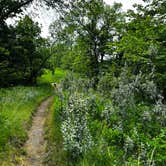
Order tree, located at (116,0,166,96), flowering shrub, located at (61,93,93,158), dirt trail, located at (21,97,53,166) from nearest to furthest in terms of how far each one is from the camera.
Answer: flowering shrub, located at (61,93,93,158) < dirt trail, located at (21,97,53,166) < tree, located at (116,0,166,96)

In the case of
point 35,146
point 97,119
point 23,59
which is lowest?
point 35,146

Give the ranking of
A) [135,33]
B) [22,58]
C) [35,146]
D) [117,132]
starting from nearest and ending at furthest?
[117,132]
[35,146]
[135,33]
[22,58]

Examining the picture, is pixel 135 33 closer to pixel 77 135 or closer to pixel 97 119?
pixel 97 119

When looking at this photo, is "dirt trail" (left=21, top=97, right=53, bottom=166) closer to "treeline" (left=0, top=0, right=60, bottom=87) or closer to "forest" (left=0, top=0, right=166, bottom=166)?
"forest" (left=0, top=0, right=166, bottom=166)

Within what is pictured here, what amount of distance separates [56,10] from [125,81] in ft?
11.6

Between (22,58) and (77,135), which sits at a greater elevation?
(22,58)

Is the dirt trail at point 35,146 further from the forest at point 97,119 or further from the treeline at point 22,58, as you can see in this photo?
the treeline at point 22,58

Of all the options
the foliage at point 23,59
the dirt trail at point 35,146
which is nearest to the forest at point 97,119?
the dirt trail at point 35,146

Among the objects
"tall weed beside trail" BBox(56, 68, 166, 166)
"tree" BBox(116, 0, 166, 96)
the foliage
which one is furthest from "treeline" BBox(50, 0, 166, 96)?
the foliage

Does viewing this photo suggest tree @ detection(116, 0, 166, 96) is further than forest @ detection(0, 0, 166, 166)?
Yes

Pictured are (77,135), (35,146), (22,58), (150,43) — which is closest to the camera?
(77,135)

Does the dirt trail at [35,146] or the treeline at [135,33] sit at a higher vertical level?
the treeline at [135,33]

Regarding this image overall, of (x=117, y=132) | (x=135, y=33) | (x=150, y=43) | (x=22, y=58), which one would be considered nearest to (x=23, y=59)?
(x=22, y=58)

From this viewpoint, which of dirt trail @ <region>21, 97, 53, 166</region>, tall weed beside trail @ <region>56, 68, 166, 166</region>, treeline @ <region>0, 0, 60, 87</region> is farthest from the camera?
treeline @ <region>0, 0, 60, 87</region>
